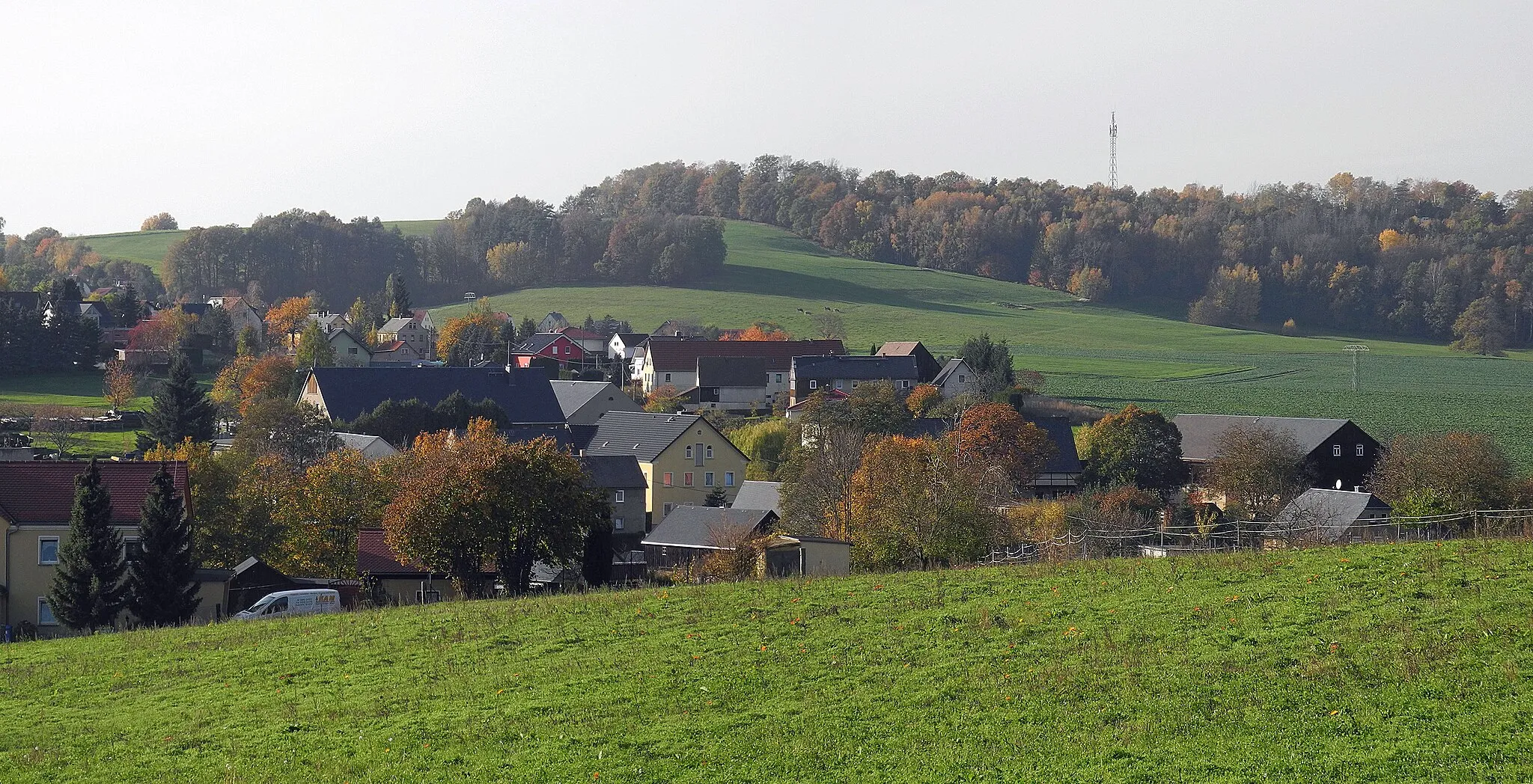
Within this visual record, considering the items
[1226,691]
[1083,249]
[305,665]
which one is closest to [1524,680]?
[1226,691]

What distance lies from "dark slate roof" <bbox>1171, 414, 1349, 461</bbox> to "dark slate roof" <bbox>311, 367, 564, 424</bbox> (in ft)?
112

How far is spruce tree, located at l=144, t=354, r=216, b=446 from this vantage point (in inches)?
2783

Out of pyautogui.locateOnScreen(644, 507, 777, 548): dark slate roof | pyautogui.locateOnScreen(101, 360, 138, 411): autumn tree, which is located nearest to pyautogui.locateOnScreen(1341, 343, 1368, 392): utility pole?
pyautogui.locateOnScreen(644, 507, 777, 548): dark slate roof

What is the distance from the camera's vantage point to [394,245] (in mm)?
173875

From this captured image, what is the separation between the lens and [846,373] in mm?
91688

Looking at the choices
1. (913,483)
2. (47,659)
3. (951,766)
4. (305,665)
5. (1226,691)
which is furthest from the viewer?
(913,483)

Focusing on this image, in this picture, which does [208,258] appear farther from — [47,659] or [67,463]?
[47,659]

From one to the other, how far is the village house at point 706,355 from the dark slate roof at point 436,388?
17790 millimetres

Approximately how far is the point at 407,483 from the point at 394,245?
143286mm

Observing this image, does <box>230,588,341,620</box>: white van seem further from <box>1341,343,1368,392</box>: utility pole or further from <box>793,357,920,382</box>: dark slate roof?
<box>1341,343,1368,392</box>: utility pole

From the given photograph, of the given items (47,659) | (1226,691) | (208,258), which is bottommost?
(47,659)

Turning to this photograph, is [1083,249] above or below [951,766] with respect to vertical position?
above

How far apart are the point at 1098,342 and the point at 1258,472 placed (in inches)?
3010

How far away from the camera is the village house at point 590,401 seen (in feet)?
282
